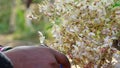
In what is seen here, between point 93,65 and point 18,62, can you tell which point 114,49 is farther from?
point 18,62

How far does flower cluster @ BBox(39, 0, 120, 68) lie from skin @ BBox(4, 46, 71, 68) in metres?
0.28

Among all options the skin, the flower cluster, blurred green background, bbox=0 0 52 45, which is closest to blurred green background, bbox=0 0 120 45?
blurred green background, bbox=0 0 52 45

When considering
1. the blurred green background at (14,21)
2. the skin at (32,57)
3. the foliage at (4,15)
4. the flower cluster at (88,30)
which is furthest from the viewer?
the foliage at (4,15)

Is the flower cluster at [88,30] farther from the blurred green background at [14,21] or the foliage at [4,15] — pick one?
the foliage at [4,15]

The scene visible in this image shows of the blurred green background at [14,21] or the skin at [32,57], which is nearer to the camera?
the skin at [32,57]

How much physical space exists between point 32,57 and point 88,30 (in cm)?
51

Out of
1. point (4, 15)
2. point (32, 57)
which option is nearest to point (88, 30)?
point (32, 57)

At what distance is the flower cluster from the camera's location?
2.56 metres

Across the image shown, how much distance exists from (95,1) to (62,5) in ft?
0.81

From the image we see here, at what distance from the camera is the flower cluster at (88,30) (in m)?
2.56

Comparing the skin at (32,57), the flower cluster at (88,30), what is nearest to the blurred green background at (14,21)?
the flower cluster at (88,30)

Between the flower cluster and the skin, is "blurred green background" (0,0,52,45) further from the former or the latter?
the skin

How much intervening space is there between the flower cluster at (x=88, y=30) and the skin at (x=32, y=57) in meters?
0.28

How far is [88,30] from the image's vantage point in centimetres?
261
